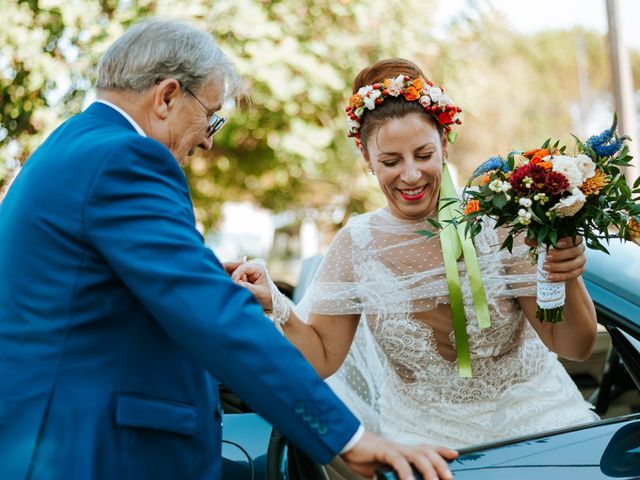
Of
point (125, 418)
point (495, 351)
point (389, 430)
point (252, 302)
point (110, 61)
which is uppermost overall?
point (110, 61)

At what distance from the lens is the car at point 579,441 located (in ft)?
5.47

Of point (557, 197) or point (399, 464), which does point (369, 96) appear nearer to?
point (557, 197)

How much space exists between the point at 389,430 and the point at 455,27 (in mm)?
6639

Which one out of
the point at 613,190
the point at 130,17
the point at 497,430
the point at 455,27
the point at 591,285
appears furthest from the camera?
the point at 455,27

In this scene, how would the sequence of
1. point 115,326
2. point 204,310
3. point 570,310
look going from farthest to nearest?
point 570,310
point 115,326
point 204,310

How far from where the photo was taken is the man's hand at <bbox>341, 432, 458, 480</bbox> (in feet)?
4.85

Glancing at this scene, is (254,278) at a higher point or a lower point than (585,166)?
lower

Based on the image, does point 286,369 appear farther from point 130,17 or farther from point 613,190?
point 130,17

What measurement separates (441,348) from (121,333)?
4.50ft

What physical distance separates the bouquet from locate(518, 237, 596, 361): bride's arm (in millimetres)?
44

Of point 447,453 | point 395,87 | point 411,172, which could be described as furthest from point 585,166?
point 447,453

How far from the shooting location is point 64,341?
1.54 metres

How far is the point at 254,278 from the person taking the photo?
245 centimetres

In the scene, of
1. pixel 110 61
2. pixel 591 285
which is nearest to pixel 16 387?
pixel 110 61
